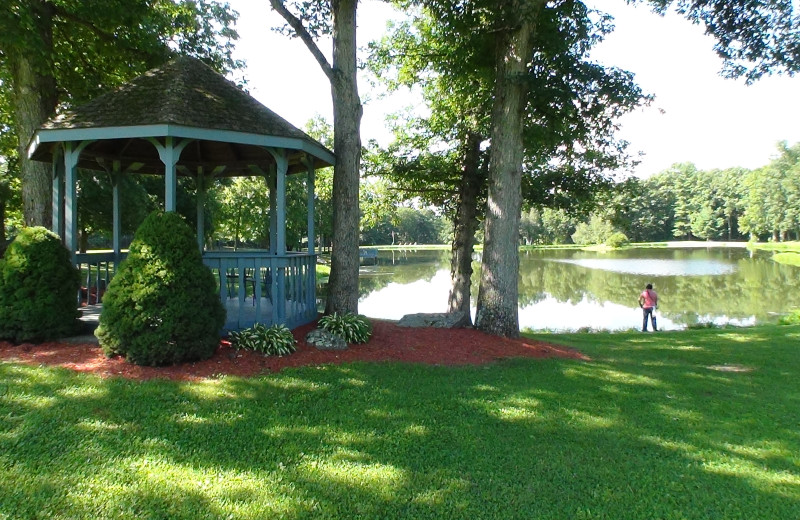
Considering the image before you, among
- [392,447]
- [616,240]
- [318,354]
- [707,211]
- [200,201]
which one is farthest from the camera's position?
[707,211]

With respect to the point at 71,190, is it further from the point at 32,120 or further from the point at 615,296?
the point at 615,296

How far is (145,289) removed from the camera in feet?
16.7

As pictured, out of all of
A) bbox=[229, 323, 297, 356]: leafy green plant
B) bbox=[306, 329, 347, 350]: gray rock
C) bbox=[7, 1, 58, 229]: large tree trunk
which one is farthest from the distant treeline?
bbox=[229, 323, 297, 356]: leafy green plant

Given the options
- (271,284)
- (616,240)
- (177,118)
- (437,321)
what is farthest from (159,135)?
(616,240)

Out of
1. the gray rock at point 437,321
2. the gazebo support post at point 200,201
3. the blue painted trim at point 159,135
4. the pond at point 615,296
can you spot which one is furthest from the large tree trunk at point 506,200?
the pond at point 615,296

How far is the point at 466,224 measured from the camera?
12.8 meters

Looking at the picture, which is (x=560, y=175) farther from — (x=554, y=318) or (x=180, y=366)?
(x=180, y=366)

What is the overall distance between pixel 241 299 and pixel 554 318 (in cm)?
Result: 1331

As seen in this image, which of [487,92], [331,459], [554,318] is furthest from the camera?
[554,318]

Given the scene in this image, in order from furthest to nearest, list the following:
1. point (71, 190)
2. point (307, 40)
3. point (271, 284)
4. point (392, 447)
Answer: point (307, 40)
point (271, 284)
point (71, 190)
point (392, 447)

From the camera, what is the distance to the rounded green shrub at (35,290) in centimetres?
574

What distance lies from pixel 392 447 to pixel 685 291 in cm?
2380

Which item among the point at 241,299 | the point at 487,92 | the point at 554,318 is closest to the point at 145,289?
the point at 241,299

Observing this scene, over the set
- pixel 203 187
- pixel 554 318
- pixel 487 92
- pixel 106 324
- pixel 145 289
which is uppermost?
pixel 487 92
